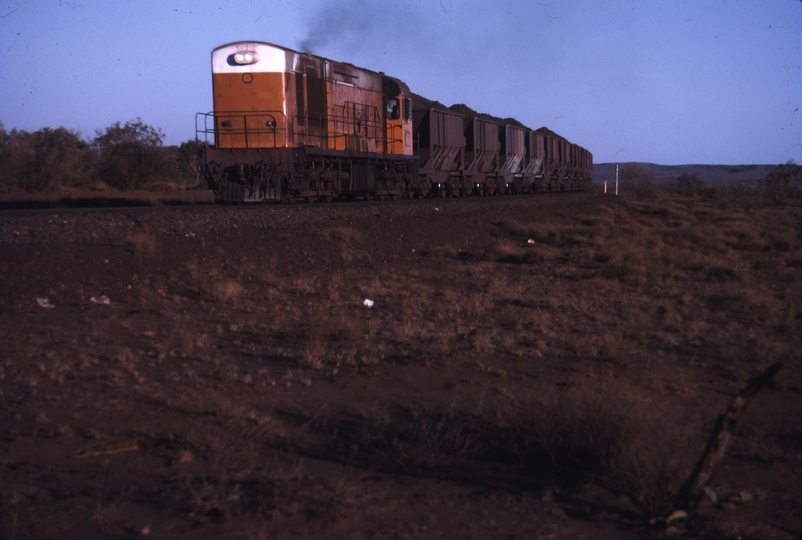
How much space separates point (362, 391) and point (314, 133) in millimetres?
14878

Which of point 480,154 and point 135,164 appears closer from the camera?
point 480,154

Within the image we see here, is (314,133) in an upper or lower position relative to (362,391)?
upper

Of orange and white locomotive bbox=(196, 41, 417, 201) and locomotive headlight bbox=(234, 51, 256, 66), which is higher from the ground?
locomotive headlight bbox=(234, 51, 256, 66)

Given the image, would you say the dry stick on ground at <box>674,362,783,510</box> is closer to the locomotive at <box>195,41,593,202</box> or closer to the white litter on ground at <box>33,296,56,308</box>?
the white litter on ground at <box>33,296,56,308</box>

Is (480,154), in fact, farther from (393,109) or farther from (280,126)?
(280,126)

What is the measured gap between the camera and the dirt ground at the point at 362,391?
3951 millimetres

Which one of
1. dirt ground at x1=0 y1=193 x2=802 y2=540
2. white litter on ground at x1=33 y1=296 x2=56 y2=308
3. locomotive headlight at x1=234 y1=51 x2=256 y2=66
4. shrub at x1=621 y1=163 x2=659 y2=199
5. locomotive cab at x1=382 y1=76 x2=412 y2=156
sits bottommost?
dirt ground at x1=0 y1=193 x2=802 y2=540

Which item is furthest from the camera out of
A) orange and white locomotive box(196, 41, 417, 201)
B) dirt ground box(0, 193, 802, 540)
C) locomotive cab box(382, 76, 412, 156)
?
locomotive cab box(382, 76, 412, 156)

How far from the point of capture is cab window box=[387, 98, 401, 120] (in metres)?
24.5

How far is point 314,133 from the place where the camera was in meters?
20.0

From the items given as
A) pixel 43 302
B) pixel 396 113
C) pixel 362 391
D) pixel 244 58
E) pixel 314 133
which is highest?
pixel 244 58

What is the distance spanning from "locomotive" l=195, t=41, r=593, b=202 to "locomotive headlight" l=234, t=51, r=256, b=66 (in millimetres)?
26

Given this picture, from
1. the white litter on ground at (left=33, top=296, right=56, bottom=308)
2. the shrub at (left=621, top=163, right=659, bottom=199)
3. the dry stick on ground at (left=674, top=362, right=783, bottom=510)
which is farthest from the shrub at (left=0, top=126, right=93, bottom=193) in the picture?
the shrub at (left=621, top=163, right=659, bottom=199)

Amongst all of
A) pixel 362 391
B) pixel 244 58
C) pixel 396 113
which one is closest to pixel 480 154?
pixel 396 113
